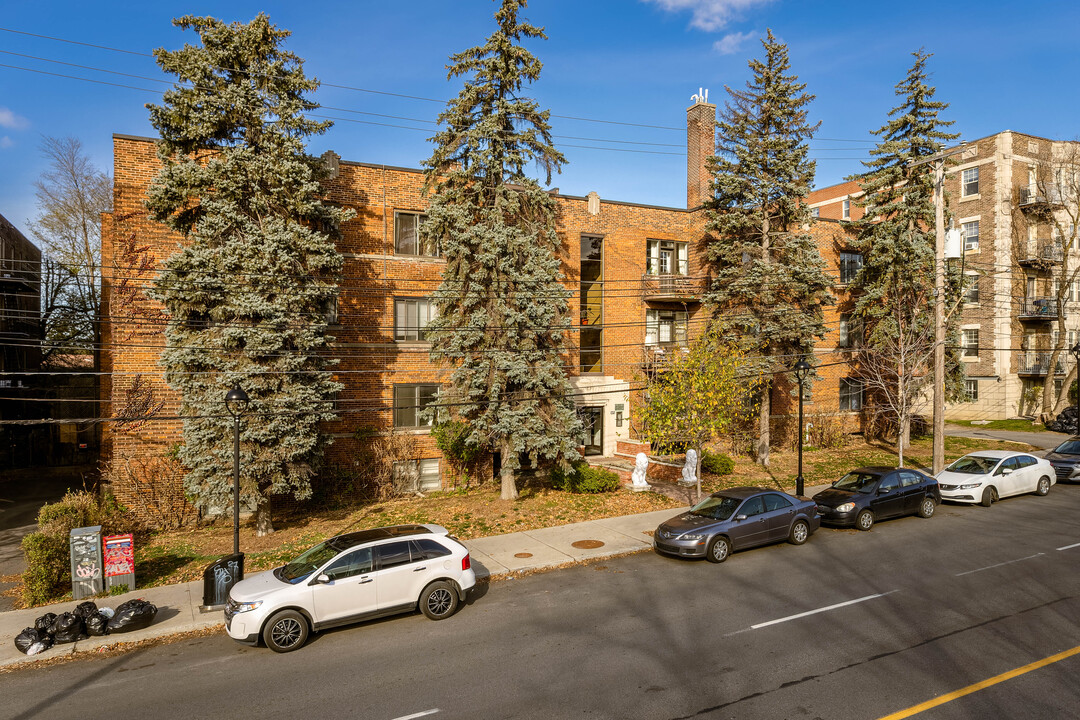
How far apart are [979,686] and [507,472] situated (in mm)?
14372

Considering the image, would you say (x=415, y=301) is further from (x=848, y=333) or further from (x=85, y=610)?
(x=848, y=333)

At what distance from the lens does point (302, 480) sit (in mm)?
17328

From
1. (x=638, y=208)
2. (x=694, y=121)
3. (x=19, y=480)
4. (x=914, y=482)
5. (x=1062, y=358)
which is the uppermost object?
(x=694, y=121)

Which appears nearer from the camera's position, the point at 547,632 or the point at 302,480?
the point at 547,632

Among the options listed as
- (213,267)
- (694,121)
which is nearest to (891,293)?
(694,121)

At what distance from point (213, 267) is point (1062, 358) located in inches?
2033

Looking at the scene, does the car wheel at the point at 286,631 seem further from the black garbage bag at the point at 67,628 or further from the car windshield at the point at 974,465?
the car windshield at the point at 974,465

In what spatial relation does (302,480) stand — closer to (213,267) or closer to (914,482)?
(213,267)

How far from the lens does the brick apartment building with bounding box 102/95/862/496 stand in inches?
746

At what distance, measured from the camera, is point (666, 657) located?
9.03 metres

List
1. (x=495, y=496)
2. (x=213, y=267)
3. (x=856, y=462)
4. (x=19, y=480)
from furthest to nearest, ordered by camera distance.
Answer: (x=19, y=480) < (x=856, y=462) < (x=495, y=496) < (x=213, y=267)

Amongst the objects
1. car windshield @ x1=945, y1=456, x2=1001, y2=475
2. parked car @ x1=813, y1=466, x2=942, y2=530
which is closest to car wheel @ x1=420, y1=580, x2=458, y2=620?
parked car @ x1=813, y1=466, x2=942, y2=530

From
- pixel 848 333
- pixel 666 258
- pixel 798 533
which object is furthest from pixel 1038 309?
pixel 798 533

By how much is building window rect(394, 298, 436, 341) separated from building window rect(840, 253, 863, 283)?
23518mm
